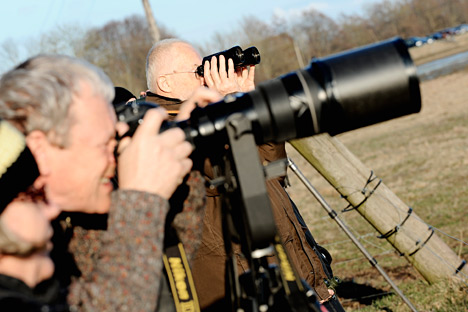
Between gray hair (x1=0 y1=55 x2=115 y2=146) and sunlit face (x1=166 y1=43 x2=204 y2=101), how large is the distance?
1.84 m

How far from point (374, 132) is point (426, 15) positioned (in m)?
71.8

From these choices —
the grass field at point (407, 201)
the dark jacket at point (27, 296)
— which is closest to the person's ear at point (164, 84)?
the dark jacket at point (27, 296)

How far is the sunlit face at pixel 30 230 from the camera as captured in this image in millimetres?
1382

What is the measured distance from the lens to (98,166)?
1514 millimetres

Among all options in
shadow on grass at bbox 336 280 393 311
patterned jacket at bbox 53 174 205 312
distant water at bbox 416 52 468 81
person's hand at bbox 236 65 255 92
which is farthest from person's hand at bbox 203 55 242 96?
distant water at bbox 416 52 468 81

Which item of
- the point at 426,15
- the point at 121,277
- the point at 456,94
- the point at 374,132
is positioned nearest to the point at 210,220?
the point at 121,277

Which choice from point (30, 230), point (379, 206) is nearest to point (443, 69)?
point (379, 206)

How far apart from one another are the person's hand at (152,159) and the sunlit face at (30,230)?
228 mm

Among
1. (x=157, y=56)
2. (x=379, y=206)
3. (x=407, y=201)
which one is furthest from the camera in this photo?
(x=407, y=201)

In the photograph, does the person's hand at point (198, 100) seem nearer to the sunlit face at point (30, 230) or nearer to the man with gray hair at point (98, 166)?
the man with gray hair at point (98, 166)

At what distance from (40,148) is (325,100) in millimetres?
860

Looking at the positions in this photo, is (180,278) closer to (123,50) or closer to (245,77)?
(245,77)

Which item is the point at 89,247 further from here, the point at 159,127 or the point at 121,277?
the point at 159,127

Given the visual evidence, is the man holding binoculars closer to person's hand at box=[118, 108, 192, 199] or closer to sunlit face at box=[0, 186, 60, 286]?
person's hand at box=[118, 108, 192, 199]
